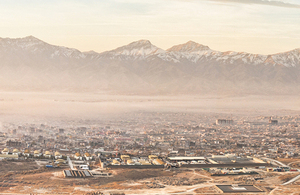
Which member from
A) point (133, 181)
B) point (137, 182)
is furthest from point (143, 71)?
point (137, 182)

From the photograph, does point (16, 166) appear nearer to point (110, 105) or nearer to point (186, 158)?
point (186, 158)

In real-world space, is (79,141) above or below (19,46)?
below

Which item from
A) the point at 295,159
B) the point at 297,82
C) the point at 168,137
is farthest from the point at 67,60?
the point at 295,159

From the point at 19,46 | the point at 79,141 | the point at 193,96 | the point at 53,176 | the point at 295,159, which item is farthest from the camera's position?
the point at 19,46

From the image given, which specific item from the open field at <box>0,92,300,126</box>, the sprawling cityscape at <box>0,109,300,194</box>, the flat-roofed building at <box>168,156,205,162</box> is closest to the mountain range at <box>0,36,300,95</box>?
the open field at <box>0,92,300,126</box>

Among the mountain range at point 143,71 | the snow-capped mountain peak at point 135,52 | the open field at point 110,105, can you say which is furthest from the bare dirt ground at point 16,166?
the snow-capped mountain peak at point 135,52

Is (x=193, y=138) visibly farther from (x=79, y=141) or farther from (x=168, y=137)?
(x=79, y=141)

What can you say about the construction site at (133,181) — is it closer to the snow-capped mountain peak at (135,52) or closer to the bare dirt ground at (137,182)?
the bare dirt ground at (137,182)

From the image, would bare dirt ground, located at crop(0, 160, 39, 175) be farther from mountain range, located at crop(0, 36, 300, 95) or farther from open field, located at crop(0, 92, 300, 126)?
mountain range, located at crop(0, 36, 300, 95)
